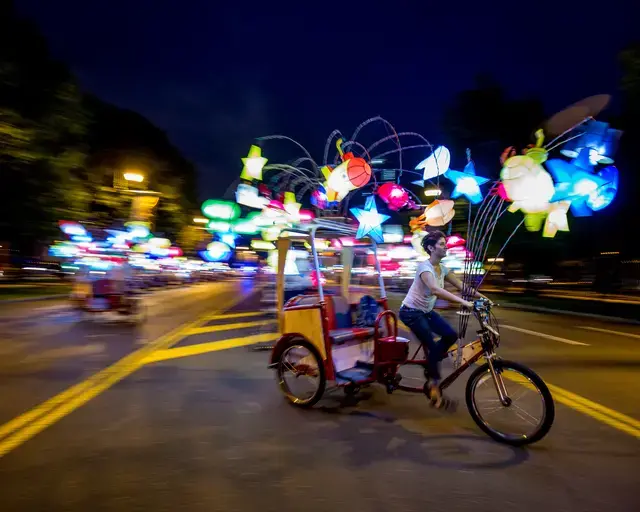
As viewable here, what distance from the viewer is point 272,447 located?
4.97 m

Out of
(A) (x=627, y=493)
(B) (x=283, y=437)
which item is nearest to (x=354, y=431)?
(B) (x=283, y=437)

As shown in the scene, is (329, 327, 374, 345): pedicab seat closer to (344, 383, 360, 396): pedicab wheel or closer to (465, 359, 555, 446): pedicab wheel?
(344, 383, 360, 396): pedicab wheel

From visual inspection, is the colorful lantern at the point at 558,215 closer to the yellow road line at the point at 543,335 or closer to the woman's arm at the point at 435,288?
the woman's arm at the point at 435,288

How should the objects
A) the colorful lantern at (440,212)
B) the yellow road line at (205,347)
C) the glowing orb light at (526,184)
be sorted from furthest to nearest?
the yellow road line at (205,347) < the colorful lantern at (440,212) < the glowing orb light at (526,184)

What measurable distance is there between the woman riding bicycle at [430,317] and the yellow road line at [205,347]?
4912 mm

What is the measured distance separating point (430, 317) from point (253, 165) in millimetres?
6953

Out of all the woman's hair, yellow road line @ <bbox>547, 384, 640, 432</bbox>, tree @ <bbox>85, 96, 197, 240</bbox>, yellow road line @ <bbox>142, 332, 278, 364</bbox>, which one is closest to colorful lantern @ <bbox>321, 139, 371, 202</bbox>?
yellow road line @ <bbox>142, 332, 278, 364</bbox>

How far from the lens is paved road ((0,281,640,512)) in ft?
12.9

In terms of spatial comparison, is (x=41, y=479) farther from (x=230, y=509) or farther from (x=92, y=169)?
(x=92, y=169)

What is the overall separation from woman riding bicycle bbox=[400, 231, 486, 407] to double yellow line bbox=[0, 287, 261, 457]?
3684 mm

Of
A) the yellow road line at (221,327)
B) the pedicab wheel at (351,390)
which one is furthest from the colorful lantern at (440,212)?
the yellow road line at (221,327)

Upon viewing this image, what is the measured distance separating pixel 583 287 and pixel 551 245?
27.7 feet

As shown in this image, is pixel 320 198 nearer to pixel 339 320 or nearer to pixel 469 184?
pixel 469 184

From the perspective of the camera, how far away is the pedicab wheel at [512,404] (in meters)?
4.86
